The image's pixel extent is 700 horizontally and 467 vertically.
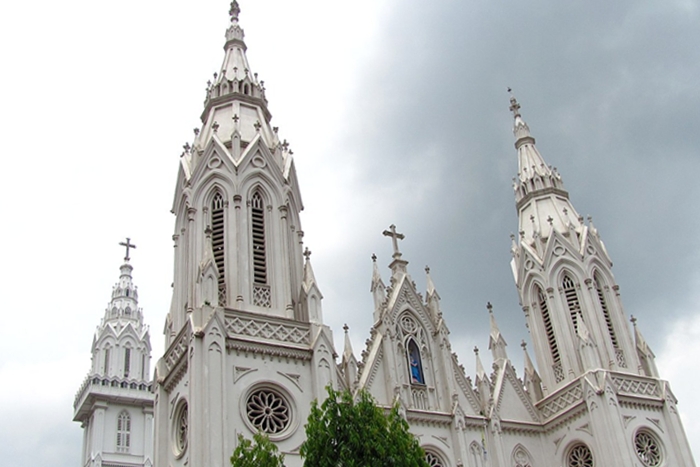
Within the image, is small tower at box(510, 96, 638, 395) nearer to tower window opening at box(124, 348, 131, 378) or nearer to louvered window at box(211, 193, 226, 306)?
louvered window at box(211, 193, 226, 306)

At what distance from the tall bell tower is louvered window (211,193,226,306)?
0.14ft

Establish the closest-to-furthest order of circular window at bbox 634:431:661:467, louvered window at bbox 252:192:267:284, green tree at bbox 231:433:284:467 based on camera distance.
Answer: green tree at bbox 231:433:284:467 < louvered window at bbox 252:192:267:284 < circular window at bbox 634:431:661:467

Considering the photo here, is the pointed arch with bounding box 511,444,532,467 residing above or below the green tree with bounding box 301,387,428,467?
above

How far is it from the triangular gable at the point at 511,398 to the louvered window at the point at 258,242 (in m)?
10.9

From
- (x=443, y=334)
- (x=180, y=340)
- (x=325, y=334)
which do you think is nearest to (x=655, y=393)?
(x=443, y=334)

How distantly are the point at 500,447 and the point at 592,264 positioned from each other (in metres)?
10.3

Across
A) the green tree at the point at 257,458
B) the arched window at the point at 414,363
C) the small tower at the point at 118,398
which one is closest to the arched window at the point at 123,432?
the small tower at the point at 118,398

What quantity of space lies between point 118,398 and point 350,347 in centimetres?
2642

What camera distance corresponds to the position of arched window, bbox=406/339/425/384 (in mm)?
30219

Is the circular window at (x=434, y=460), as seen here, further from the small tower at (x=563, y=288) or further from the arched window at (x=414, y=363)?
the small tower at (x=563, y=288)

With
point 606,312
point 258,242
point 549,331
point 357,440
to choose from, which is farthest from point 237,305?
point 606,312

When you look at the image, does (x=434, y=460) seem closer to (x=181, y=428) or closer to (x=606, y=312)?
(x=181, y=428)

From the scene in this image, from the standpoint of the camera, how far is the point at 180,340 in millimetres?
27312

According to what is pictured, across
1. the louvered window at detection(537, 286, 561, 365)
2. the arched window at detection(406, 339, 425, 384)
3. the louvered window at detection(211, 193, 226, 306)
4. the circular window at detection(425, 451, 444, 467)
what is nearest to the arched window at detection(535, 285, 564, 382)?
the louvered window at detection(537, 286, 561, 365)
